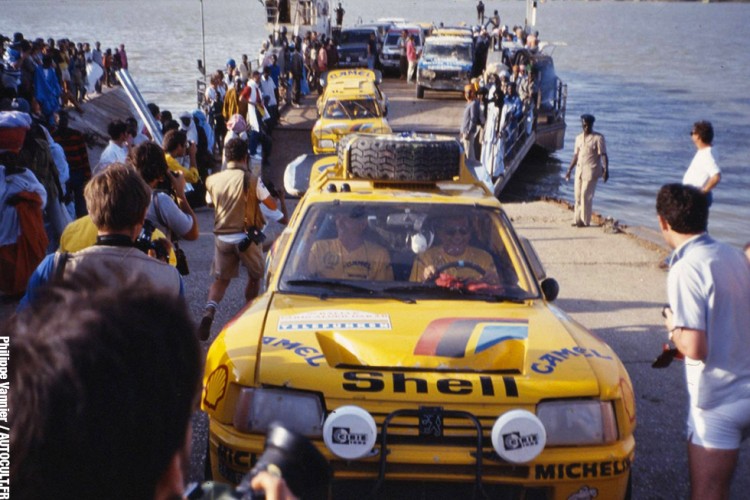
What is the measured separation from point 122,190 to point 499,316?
1.98 meters

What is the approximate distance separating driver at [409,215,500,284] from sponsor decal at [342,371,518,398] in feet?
4.15

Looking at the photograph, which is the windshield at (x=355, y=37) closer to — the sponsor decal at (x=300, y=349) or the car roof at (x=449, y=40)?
the car roof at (x=449, y=40)

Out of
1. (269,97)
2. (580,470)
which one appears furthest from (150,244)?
(269,97)

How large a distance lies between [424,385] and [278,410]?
2.10 feet

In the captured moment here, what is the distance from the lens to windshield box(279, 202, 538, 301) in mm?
4820

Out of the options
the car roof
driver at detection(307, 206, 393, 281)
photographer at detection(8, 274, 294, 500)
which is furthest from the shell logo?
the car roof

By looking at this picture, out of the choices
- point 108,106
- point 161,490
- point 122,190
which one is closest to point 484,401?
point 122,190

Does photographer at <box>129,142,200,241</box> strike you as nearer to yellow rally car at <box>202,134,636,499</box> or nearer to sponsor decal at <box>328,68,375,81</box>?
yellow rally car at <box>202,134,636,499</box>

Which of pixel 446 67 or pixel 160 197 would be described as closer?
pixel 160 197

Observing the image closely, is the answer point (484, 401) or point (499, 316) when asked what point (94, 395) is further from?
point (499, 316)

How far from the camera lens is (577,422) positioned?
3.74 meters

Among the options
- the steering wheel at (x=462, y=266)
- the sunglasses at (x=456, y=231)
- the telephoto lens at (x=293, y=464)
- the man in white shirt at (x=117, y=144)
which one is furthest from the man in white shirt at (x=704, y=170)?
the telephoto lens at (x=293, y=464)

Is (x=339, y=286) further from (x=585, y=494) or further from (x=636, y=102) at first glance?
(x=636, y=102)

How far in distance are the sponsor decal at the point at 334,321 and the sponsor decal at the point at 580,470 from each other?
100 cm
